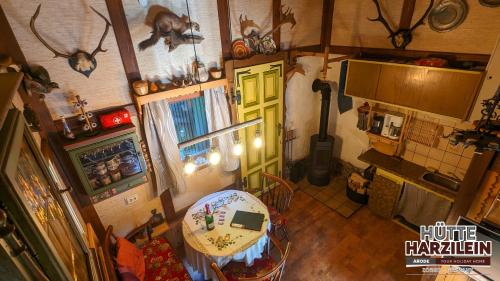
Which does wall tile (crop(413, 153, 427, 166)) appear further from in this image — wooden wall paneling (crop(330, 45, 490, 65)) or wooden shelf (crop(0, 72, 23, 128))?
wooden shelf (crop(0, 72, 23, 128))

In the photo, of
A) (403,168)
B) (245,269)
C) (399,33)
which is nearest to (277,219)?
(245,269)

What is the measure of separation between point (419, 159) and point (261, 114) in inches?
98.9

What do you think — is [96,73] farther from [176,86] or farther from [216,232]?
[216,232]

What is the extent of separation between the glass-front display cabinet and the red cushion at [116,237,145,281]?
60cm

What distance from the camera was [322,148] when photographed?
14.9ft

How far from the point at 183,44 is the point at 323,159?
317 cm

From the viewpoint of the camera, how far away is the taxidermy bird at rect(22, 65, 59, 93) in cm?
212

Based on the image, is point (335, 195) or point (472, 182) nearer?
point (472, 182)

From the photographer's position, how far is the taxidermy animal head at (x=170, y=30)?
8.78 feet

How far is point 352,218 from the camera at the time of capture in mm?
4145

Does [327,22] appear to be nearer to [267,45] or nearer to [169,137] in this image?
[267,45]

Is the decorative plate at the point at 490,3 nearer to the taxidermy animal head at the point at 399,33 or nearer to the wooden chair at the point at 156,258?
the taxidermy animal head at the point at 399,33

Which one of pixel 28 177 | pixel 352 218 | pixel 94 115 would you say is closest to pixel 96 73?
pixel 94 115

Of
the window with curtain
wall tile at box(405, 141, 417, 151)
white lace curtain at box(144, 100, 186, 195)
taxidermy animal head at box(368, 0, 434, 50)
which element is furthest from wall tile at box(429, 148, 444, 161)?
white lace curtain at box(144, 100, 186, 195)
